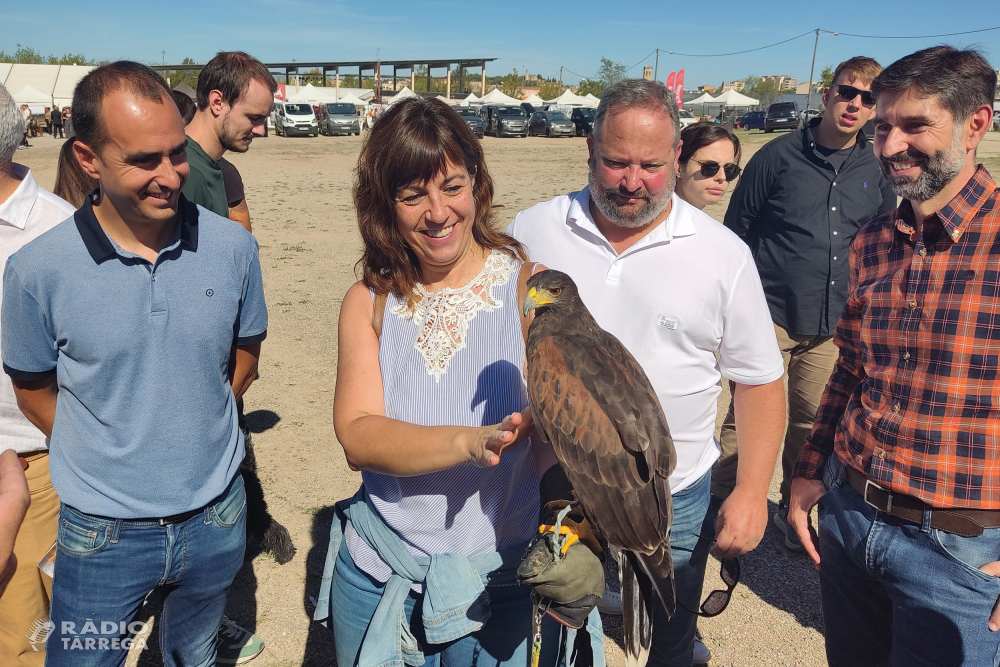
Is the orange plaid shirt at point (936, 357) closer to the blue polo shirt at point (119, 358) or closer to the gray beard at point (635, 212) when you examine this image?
the gray beard at point (635, 212)

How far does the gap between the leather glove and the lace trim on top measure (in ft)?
2.14

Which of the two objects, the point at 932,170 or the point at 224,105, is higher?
the point at 224,105

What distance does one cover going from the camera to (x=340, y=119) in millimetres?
39781

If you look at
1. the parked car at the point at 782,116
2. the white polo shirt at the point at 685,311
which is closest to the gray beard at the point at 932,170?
the white polo shirt at the point at 685,311

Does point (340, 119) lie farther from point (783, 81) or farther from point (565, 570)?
point (783, 81)

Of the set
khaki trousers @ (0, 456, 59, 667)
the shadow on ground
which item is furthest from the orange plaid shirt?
khaki trousers @ (0, 456, 59, 667)

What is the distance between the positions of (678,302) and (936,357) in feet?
3.11

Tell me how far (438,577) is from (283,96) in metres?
57.8

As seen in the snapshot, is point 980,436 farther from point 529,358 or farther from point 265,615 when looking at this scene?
point 265,615

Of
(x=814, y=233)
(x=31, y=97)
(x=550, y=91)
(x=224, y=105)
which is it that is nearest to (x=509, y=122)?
(x=31, y=97)

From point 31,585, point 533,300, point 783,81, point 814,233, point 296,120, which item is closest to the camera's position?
point 533,300

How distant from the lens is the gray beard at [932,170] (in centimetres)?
245

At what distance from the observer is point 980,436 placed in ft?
7.70

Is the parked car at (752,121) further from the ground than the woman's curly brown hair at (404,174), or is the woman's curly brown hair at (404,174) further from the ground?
the parked car at (752,121)
